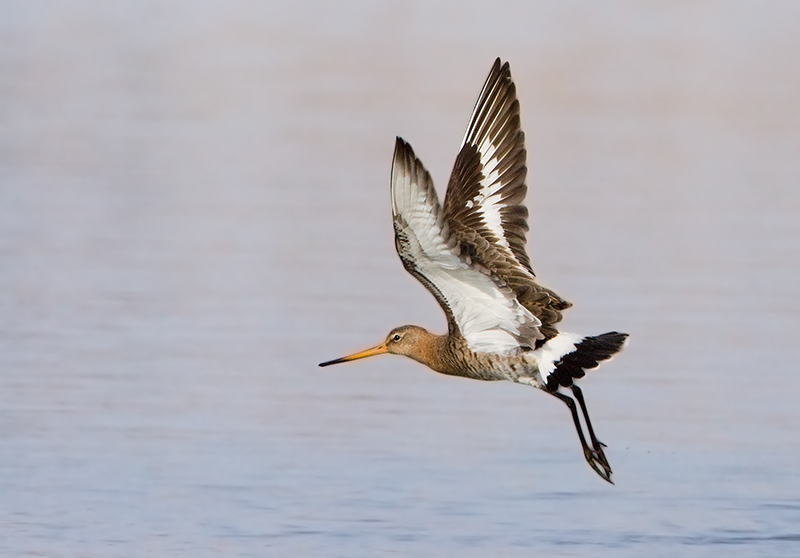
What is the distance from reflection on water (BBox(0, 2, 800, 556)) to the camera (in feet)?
25.4

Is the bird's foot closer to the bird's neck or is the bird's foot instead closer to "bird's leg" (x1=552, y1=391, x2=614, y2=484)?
"bird's leg" (x1=552, y1=391, x2=614, y2=484)

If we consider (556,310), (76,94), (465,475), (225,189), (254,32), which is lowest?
(465,475)

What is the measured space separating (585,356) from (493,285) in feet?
1.76

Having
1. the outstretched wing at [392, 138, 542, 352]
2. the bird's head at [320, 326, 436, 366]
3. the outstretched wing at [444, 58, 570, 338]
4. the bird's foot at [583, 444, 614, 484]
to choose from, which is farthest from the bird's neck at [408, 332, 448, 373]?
the bird's foot at [583, 444, 614, 484]

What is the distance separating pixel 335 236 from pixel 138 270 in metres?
1.71

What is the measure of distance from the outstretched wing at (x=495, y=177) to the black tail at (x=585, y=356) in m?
0.27

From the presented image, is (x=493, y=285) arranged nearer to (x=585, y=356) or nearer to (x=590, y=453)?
(x=585, y=356)

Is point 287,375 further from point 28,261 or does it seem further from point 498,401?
point 28,261

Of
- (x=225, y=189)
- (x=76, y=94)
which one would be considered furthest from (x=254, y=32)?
(x=225, y=189)

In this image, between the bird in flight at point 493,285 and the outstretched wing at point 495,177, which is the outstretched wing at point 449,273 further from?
the outstretched wing at point 495,177

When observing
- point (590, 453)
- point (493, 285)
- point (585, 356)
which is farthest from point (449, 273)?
point (590, 453)

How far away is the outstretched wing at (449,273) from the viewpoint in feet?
21.9

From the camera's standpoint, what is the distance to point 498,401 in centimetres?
957

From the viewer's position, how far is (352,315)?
10.5 meters
